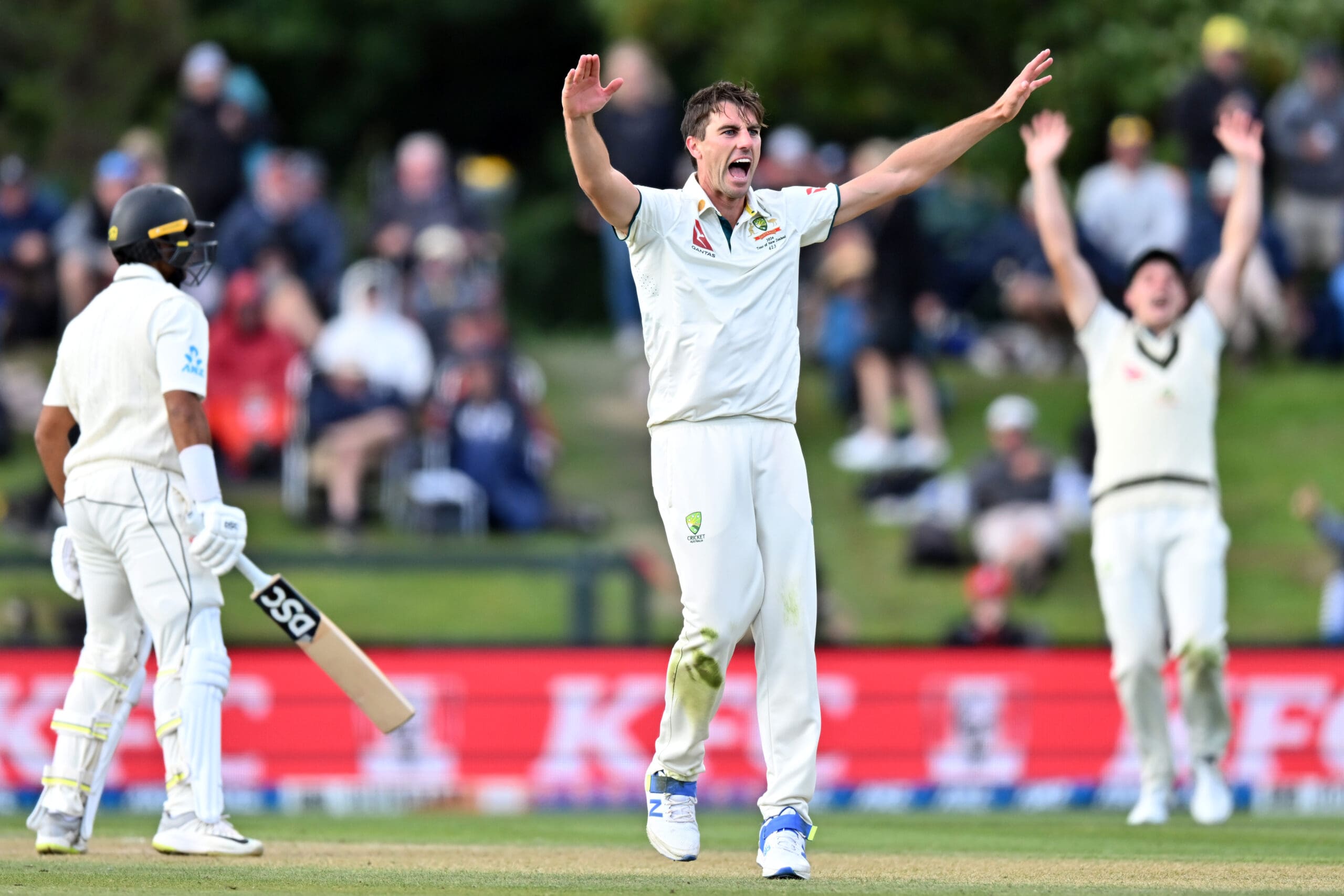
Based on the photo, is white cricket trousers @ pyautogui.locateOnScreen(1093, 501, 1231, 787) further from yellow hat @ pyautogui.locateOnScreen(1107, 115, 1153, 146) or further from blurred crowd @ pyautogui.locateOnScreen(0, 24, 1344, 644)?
yellow hat @ pyautogui.locateOnScreen(1107, 115, 1153, 146)

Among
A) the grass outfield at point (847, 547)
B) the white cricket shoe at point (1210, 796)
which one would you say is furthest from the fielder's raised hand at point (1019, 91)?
the grass outfield at point (847, 547)

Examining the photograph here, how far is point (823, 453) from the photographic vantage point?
17.3 m

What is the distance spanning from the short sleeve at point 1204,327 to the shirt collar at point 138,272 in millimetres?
4842

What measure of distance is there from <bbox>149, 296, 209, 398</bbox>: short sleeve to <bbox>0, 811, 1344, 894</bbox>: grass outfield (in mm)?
1721

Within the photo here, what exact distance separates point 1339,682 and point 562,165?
20.0m

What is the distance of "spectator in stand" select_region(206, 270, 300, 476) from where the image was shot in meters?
15.8

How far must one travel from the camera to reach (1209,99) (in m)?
17.0

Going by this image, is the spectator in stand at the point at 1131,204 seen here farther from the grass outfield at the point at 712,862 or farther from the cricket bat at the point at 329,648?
the cricket bat at the point at 329,648

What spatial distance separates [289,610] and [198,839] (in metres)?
0.90

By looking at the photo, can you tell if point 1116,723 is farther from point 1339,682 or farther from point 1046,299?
point 1046,299

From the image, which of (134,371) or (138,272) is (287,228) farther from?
(134,371)

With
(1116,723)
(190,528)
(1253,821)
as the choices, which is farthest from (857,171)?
(190,528)

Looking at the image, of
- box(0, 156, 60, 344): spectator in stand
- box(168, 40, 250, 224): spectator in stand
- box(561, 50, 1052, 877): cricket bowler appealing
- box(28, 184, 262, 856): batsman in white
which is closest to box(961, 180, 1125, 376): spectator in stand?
box(168, 40, 250, 224): spectator in stand

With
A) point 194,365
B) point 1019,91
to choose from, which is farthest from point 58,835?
point 1019,91
